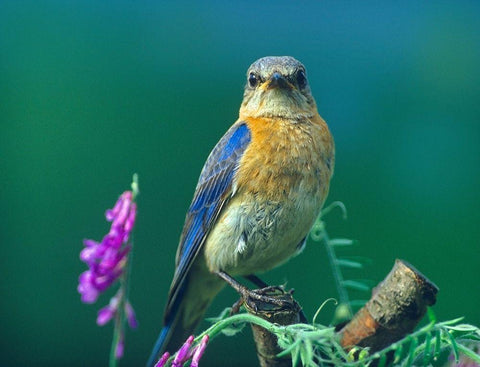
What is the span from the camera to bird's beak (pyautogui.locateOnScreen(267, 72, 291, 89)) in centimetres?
332

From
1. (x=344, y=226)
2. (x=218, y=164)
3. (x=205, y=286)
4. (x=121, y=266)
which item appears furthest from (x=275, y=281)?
(x=121, y=266)

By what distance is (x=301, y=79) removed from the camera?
11.2 feet

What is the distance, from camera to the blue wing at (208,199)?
3.23 m

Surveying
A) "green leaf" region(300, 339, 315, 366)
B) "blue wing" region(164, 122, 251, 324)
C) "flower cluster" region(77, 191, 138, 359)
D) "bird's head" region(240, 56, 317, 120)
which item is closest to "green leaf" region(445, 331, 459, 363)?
"green leaf" region(300, 339, 315, 366)

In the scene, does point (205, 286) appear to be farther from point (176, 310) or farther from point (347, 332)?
point (347, 332)

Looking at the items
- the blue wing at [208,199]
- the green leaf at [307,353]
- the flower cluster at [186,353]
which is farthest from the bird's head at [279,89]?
the green leaf at [307,353]

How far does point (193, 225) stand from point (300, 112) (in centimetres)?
68

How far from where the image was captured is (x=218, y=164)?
10.8 ft

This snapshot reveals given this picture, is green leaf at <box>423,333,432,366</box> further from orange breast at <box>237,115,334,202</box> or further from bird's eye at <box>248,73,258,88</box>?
bird's eye at <box>248,73,258,88</box>

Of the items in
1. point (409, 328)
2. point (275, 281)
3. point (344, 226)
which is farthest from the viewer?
point (344, 226)

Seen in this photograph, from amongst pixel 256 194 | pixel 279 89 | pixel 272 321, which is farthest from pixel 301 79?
pixel 272 321

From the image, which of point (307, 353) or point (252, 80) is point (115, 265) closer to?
point (307, 353)

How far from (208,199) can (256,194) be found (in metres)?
0.27

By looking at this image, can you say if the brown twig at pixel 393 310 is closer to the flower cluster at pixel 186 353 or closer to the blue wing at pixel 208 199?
the flower cluster at pixel 186 353
